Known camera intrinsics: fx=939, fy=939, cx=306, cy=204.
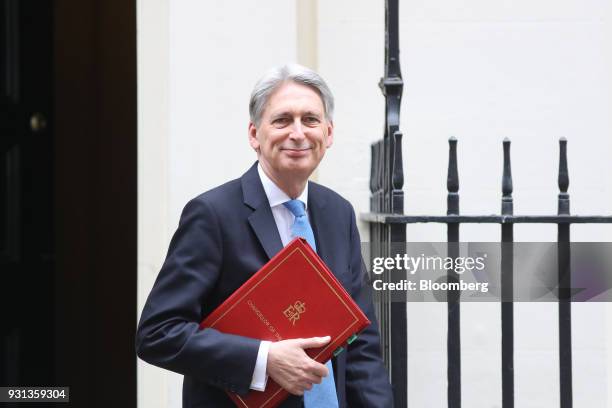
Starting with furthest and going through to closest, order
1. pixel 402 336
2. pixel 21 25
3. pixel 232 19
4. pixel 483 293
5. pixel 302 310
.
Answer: pixel 21 25
pixel 232 19
pixel 483 293
pixel 402 336
pixel 302 310

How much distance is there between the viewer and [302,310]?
2201mm

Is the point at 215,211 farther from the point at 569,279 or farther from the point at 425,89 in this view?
the point at 425,89

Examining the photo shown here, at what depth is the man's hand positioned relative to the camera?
2131 mm

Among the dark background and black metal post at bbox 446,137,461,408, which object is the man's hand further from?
the dark background

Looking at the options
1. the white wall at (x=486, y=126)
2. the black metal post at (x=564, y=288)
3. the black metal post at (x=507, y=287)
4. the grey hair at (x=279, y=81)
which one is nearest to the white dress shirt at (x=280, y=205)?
the grey hair at (x=279, y=81)

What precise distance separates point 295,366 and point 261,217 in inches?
15.1

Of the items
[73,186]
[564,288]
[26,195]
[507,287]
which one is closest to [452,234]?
[507,287]

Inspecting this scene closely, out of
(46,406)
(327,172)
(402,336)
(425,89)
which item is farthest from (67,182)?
(402,336)

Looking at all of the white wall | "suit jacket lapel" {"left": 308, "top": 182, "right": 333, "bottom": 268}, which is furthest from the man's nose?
the white wall

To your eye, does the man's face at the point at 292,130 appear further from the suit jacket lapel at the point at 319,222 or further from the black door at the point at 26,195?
the black door at the point at 26,195

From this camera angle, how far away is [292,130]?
2.27m

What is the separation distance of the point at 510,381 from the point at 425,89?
1617 millimetres

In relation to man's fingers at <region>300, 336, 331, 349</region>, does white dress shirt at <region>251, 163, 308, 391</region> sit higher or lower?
higher

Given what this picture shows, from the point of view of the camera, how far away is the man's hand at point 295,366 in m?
2.13
